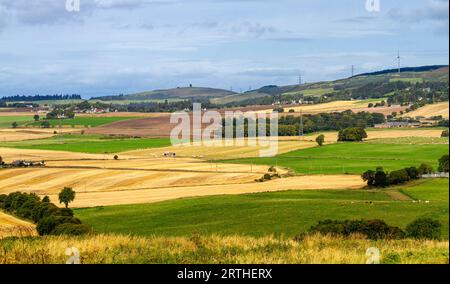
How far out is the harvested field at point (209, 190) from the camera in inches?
2231

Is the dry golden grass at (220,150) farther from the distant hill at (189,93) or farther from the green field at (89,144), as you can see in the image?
the distant hill at (189,93)

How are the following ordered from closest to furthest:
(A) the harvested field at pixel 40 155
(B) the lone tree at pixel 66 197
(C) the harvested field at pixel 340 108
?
(B) the lone tree at pixel 66 197 < (A) the harvested field at pixel 40 155 < (C) the harvested field at pixel 340 108

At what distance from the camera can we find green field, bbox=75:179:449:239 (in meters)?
39.9

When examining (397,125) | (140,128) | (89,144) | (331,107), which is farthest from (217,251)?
(331,107)

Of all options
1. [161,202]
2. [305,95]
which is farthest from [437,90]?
[161,202]

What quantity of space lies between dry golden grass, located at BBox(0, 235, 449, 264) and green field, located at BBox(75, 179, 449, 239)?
20.7 metres

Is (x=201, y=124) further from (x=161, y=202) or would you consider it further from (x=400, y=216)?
(x=400, y=216)

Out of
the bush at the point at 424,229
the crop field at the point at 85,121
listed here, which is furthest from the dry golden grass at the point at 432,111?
the bush at the point at 424,229

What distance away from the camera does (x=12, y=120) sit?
133 metres

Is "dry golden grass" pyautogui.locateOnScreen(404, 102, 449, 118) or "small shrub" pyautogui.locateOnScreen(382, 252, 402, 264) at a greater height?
"dry golden grass" pyautogui.locateOnScreen(404, 102, 449, 118)

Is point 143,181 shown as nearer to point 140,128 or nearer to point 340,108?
point 140,128

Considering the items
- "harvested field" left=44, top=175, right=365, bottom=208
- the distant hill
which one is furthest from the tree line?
"harvested field" left=44, top=175, right=365, bottom=208

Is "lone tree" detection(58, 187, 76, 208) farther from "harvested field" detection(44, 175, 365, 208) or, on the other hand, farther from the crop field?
the crop field

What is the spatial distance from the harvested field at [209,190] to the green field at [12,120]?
2658 inches
